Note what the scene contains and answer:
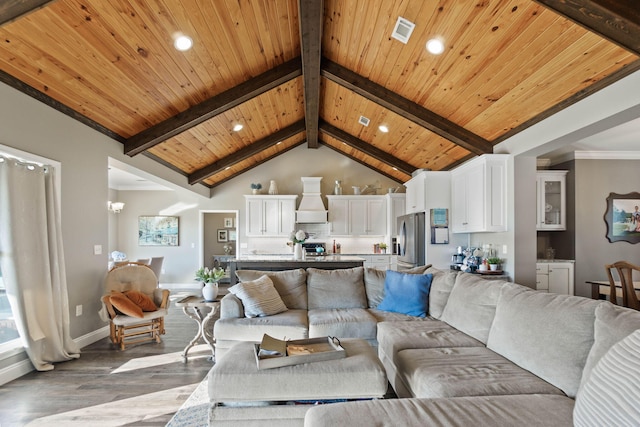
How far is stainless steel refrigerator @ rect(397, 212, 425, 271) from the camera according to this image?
613 centimetres

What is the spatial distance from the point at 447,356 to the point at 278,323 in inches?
62.7

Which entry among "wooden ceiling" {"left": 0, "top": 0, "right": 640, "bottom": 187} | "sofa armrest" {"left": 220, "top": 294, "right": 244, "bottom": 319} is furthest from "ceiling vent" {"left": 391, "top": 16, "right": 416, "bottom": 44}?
"sofa armrest" {"left": 220, "top": 294, "right": 244, "bottom": 319}

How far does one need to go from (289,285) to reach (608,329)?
2.86m

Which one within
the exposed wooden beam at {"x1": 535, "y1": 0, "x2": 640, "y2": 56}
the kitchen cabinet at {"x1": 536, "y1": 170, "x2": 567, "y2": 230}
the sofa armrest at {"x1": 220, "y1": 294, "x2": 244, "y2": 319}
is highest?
the exposed wooden beam at {"x1": 535, "y1": 0, "x2": 640, "y2": 56}

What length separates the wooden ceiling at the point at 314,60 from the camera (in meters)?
2.73

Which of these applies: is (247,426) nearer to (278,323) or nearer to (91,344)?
(278,323)

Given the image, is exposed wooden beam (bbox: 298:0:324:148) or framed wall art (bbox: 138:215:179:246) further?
framed wall art (bbox: 138:215:179:246)

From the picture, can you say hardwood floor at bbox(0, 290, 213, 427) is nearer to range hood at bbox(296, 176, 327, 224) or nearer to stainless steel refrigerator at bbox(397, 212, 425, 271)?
stainless steel refrigerator at bbox(397, 212, 425, 271)

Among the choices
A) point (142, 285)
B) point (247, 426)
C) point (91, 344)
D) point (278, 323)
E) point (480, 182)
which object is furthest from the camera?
point (480, 182)

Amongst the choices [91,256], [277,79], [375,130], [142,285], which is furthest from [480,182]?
[91,256]

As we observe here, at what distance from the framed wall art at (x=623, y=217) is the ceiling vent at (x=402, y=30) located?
177 inches

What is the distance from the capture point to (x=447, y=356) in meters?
2.32

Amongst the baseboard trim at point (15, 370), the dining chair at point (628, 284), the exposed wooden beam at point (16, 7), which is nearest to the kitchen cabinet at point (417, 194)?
the dining chair at point (628, 284)

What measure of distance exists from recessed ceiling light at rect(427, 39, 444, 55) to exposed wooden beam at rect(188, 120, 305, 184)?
423 cm
